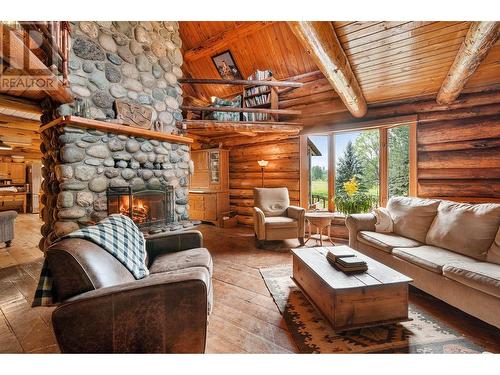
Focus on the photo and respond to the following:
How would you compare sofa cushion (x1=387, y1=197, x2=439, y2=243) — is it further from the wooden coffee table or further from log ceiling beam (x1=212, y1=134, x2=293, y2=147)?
log ceiling beam (x1=212, y1=134, x2=293, y2=147)

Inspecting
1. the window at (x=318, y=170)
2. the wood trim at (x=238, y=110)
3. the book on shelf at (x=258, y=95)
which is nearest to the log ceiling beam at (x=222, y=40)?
the book on shelf at (x=258, y=95)

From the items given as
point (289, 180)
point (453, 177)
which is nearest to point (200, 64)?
point (289, 180)

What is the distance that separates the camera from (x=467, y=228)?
2.15m

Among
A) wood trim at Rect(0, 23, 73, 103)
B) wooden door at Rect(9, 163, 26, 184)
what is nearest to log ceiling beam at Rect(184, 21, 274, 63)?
wood trim at Rect(0, 23, 73, 103)

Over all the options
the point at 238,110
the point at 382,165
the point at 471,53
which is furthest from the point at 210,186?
the point at 471,53

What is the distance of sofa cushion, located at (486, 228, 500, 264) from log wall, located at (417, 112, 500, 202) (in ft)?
5.46

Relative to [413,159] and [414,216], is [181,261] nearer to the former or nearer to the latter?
[414,216]

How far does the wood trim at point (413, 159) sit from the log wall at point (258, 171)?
1.95 metres

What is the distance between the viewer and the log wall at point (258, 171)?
16.3 feet

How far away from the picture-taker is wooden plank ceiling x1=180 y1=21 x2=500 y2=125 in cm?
Answer: 233

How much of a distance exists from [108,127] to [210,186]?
125 inches

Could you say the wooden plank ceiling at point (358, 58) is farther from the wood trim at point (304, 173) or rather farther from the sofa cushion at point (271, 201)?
the sofa cushion at point (271, 201)

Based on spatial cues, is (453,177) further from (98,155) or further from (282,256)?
(98,155)
